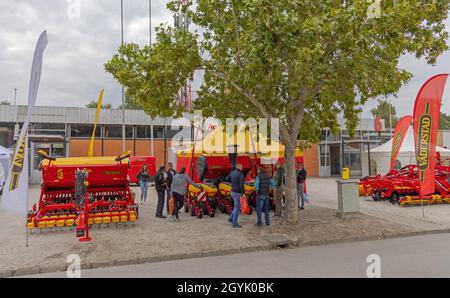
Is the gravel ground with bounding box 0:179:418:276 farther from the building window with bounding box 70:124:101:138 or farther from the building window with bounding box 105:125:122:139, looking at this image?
the building window with bounding box 105:125:122:139

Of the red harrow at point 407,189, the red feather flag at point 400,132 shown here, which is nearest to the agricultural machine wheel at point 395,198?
the red harrow at point 407,189

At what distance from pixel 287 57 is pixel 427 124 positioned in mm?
6765

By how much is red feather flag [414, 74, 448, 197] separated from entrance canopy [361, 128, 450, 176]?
1273 cm

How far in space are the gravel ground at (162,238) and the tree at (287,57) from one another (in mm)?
1239

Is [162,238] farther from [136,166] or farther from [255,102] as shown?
[136,166]

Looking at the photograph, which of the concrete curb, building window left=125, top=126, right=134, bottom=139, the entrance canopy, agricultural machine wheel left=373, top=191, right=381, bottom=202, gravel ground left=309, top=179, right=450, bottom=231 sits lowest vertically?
the concrete curb

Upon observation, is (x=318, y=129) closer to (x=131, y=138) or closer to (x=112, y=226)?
(x=112, y=226)

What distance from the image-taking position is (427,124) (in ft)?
36.4

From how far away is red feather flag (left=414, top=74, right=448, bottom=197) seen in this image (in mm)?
10867

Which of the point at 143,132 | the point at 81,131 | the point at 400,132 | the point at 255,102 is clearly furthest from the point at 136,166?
the point at 255,102

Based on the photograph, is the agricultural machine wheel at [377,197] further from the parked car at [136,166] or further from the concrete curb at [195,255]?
the parked car at [136,166]

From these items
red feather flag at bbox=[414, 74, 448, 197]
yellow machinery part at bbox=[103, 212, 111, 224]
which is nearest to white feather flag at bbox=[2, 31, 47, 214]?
yellow machinery part at bbox=[103, 212, 111, 224]

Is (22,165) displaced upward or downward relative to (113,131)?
downward

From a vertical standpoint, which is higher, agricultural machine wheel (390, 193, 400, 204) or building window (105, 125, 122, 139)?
building window (105, 125, 122, 139)
